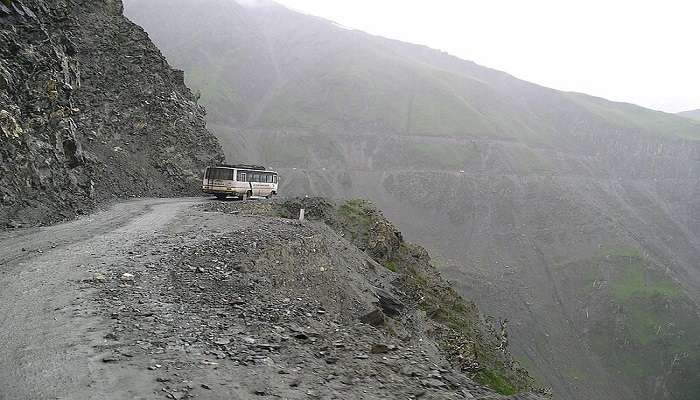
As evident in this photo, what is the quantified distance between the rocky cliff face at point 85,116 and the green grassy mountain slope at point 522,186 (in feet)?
181

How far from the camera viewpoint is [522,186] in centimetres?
11638

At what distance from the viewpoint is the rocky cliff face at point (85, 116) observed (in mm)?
19500

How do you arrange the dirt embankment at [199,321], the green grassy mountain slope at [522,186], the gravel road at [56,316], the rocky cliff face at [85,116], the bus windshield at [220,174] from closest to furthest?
the gravel road at [56,316]
the dirt embankment at [199,321]
the rocky cliff face at [85,116]
the bus windshield at [220,174]
the green grassy mountain slope at [522,186]

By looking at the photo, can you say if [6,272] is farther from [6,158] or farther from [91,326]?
[6,158]

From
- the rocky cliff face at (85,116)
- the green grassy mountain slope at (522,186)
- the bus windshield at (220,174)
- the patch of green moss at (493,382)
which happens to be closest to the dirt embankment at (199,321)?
the patch of green moss at (493,382)

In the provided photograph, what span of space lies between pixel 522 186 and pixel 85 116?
106m

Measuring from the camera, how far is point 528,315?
7494 centimetres

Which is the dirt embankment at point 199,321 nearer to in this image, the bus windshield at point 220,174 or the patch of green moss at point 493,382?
the patch of green moss at point 493,382

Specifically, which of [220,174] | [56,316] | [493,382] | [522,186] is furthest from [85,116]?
[522,186]

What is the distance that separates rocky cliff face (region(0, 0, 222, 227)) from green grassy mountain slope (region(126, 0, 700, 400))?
181 feet

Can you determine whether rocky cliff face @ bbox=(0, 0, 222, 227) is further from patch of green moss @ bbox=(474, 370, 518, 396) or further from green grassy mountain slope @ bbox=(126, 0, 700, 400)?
green grassy mountain slope @ bbox=(126, 0, 700, 400)

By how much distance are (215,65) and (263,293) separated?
183 meters

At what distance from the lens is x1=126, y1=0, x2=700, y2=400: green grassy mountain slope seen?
7425 cm

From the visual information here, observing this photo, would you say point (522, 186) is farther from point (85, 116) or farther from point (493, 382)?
point (85, 116)
